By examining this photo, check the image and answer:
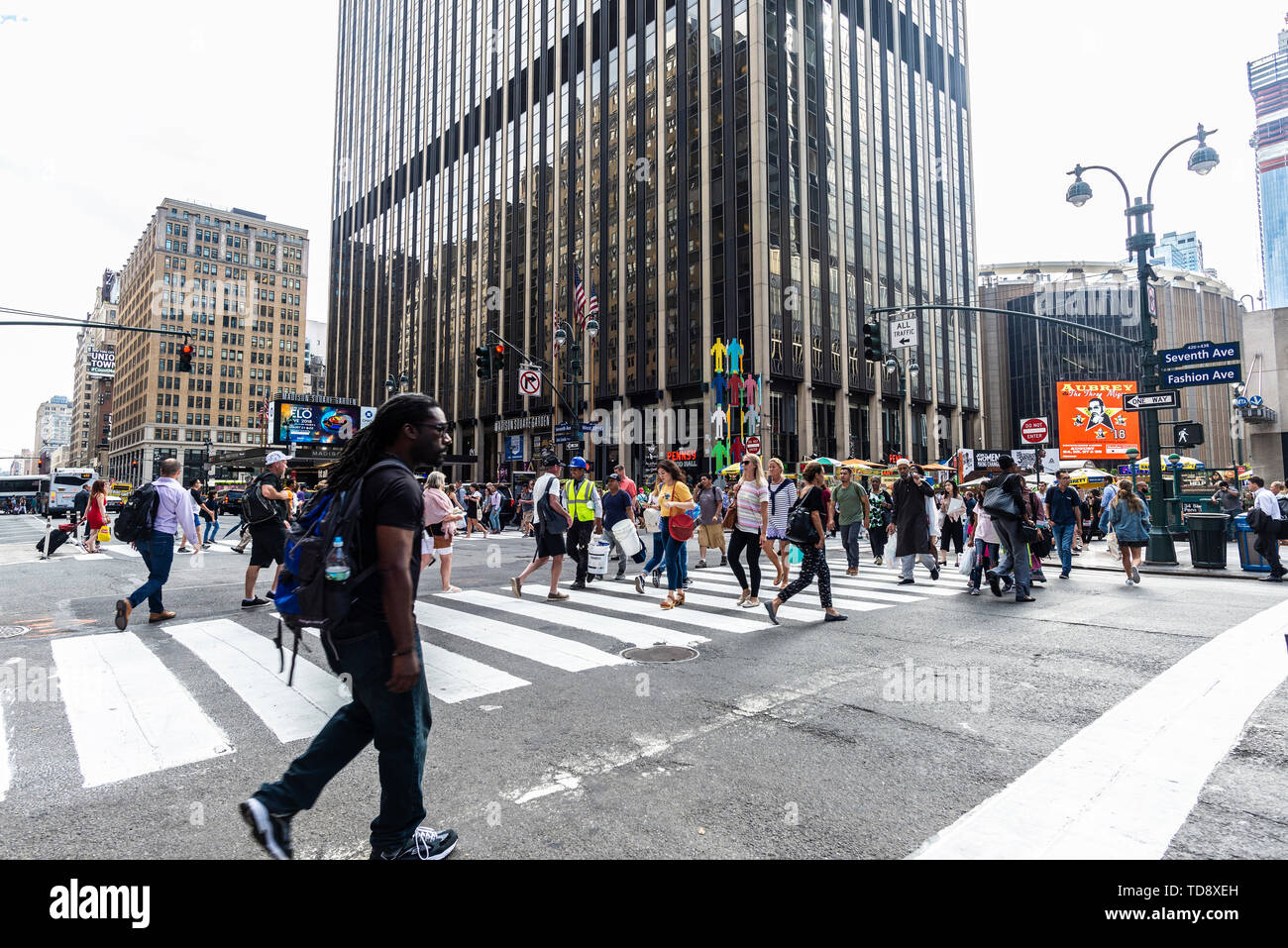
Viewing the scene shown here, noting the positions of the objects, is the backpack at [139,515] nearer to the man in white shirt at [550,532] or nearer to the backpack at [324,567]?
the man in white shirt at [550,532]

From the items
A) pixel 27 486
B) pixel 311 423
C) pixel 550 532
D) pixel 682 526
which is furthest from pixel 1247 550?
pixel 27 486

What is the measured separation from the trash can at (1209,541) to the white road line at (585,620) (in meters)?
11.3

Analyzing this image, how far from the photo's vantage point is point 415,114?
7062cm

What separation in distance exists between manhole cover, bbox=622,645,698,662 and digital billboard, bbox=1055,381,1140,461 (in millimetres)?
31977

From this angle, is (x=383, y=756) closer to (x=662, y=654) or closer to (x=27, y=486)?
(x=662, y=654)

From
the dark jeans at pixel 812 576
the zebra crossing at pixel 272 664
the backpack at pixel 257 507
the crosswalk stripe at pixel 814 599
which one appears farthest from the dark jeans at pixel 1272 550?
the backpack at pixel 257 507

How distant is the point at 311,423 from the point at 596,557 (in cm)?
4837

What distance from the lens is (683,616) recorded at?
26.3 feet

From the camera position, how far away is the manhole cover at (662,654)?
5.90m

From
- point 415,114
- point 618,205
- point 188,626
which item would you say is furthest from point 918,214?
point 188,626

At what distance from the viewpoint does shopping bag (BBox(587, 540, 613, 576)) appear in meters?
10.9

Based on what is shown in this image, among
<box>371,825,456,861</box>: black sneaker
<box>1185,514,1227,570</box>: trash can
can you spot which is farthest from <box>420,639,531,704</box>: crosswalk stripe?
<box>1185,514,1227,570</box>: trash can
